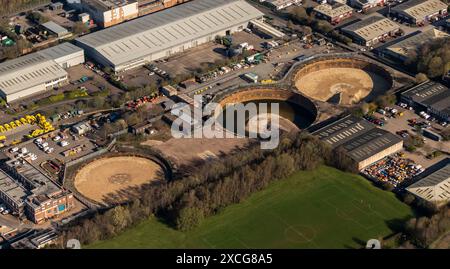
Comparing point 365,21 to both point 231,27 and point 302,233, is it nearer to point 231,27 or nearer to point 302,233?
point 231,27

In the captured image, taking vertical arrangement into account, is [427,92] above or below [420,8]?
below

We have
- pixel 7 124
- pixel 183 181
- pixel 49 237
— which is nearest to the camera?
pixel 49 237

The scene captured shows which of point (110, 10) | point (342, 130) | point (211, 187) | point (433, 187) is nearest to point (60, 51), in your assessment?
point (110, 10)

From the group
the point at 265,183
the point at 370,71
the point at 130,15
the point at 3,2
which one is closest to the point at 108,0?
the point at 130,15

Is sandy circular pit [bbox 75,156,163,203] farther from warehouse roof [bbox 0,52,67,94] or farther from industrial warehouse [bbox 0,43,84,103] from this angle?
warehouse roof [bbox 0,52,67,94]

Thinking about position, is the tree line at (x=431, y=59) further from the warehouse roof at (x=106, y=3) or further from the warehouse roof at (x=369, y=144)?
the warehouse roof at (x=106, y=3)

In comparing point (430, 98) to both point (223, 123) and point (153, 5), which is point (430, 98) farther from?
point (153, 5)
